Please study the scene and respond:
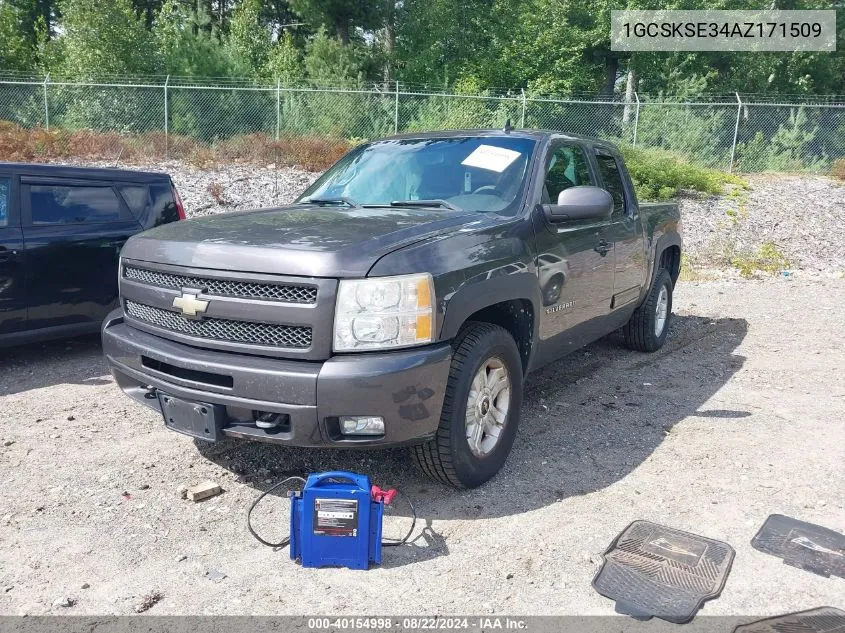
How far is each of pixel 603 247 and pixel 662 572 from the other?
8.26ft

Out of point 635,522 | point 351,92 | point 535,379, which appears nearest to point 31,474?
point 635,522

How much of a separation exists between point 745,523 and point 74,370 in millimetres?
5052

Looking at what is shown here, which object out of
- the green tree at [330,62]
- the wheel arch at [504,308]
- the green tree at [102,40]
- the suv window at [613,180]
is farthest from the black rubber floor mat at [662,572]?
the green tree at [102,40]

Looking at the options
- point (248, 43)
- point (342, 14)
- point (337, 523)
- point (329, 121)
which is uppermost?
point (342, 14)

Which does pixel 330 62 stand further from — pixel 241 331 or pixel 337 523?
pixel 337 523

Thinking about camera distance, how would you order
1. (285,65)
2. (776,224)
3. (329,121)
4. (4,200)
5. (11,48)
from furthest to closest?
(285,65)
(11,48)
(329,121)
(776,224)
(4,200)

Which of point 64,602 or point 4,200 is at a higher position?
point 4,200

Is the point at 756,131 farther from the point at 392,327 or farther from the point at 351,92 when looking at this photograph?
the point at 392,327

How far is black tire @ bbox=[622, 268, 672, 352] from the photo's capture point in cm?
656

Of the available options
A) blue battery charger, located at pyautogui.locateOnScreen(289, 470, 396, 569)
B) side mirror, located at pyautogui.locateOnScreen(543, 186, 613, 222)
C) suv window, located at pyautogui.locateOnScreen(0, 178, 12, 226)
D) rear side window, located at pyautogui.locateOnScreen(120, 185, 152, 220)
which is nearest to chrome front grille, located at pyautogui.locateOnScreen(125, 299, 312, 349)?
blue battery charger, located at pyautogui.locateOnScreen(289, 470, 396, 569)


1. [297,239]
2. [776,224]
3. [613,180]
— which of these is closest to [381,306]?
[297,239]

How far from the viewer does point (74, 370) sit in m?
5.96

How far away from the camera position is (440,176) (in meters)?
4.55

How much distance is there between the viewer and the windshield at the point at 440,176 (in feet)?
14.3
